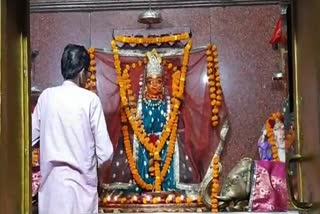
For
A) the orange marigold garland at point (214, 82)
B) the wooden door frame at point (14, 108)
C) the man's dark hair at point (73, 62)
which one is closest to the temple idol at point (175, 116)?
the orange marigold garland at point (214, 82)

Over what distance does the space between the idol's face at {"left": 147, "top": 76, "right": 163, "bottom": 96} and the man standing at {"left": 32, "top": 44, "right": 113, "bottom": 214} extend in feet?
4.32

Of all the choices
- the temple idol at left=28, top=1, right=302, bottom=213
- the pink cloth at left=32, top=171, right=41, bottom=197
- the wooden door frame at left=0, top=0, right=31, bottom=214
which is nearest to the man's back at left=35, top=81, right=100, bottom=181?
the pink cloth at left=32, top=171, right=41, bottom=197

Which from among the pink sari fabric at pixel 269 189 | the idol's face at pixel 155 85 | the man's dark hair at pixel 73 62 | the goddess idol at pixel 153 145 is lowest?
the pink sari fabric at pixel 269 189

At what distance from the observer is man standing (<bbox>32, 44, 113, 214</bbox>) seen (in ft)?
14.0

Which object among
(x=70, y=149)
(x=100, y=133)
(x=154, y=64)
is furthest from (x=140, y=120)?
(x=70, y=149)

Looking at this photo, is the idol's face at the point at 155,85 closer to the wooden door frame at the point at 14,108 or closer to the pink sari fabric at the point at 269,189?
the pink sari fabric at the point at 269,189

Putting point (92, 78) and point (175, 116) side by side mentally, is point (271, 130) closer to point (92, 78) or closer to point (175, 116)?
point (175, 116)

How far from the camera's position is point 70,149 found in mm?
4250

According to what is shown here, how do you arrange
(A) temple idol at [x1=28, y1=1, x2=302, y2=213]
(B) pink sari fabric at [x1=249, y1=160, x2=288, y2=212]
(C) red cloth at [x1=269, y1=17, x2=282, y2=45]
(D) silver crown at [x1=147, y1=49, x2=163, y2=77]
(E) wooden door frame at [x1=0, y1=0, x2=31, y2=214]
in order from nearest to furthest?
(E) wooden door frame at [x1=0, y1=0, x2=31, y2=214], (B) pink sari fabric at [x1=249, y1=160, x2=288, y2=212], (C) red cloth at [x1=269, y1=17, x2=282, y2=45], (A) temple idol at [x1=28, y1=1, x2=302, y2=213], (D) silver crown at [x1=147, y1=49, x2=163, y2=77]

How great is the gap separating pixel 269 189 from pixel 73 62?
1.65 metres

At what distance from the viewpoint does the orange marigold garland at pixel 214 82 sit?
5715 millimetres

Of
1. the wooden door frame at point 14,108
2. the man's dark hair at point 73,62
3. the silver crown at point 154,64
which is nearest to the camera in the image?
the wooden door frame at point 14,108

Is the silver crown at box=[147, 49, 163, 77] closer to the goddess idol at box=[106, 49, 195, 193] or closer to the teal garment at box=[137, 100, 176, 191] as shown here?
the goddess idol at box=[106, 49, 195, 193]

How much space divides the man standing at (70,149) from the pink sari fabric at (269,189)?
1277 mm
